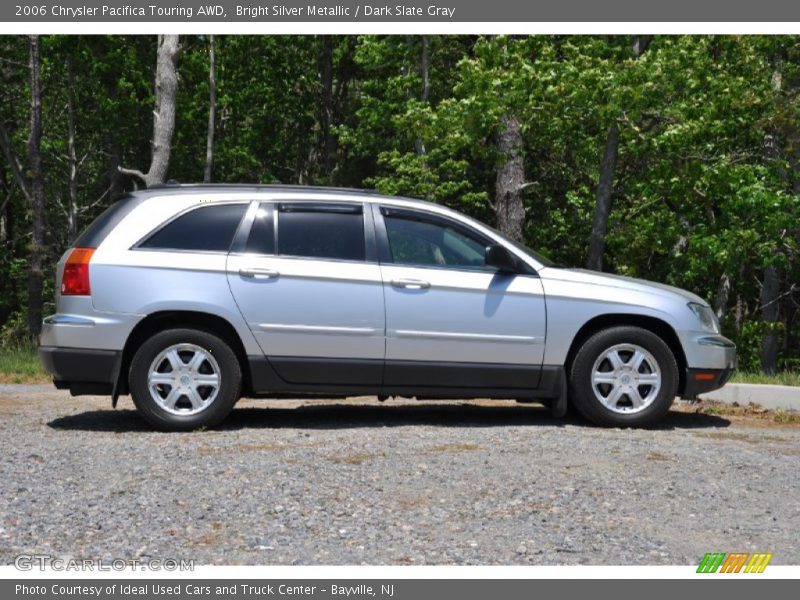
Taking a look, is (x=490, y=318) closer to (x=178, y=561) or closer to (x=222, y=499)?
(x=222, y=499)

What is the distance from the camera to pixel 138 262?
28.7 ft

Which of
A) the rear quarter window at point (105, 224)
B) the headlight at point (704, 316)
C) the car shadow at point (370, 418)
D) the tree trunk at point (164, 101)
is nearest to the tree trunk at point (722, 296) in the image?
the tree trunk at point (164, 101)

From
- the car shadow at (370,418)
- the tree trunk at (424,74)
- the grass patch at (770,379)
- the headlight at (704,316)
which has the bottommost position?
the car shadow at (370,418)

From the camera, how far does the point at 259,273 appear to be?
8820mm

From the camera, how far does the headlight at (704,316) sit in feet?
30.8

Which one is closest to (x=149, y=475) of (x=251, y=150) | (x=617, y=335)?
(x=617, y=335)

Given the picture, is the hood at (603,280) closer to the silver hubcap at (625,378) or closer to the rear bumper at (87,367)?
the silver hubcap at (625,378)

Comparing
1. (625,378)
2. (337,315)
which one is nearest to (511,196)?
(625,378)

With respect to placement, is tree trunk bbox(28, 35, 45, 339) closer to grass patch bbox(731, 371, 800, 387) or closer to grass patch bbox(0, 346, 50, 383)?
grass patch bbox(0, 346, 50, 383)

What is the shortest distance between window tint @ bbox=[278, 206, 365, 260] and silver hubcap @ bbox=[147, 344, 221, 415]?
1.06 metres

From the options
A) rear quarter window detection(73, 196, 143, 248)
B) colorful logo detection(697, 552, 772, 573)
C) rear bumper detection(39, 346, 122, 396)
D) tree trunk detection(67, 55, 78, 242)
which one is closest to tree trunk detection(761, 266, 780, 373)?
rear quarter window detection(73, 196, 143, 248)

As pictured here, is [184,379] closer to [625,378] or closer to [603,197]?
[625,378]

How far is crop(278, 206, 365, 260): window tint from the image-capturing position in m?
9.01

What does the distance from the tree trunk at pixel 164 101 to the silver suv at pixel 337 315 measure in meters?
11.6
